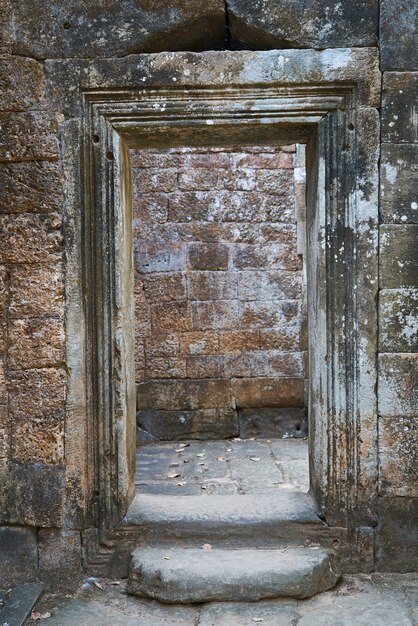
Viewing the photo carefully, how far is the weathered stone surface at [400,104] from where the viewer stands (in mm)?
3400

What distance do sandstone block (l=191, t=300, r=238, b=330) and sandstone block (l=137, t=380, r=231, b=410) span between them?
541mm

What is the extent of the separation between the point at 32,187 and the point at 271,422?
154 inches

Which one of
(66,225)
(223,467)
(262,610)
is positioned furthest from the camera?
(223,467)

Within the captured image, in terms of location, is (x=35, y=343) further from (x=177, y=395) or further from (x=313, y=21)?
(x=177, y=395)

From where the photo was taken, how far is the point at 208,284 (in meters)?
6.61

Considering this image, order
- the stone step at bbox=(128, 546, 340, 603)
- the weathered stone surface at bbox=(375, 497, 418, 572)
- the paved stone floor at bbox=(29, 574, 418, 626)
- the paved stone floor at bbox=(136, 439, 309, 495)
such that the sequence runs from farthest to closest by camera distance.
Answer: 1. the paved stone floor at bbox=(136, 439, 309, 495)
2. the weathered stone surface at bbox=(375, 497, 418, 572)
3. the stone step at bbox=(128, 546, 340, 603)
4. the paved stone floor at bbox=(29, 574, 418, 626)

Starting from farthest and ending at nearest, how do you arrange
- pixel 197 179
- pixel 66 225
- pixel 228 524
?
pixel 197 179
pixel 228 524
pixel 66 225

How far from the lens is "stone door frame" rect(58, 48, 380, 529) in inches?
135

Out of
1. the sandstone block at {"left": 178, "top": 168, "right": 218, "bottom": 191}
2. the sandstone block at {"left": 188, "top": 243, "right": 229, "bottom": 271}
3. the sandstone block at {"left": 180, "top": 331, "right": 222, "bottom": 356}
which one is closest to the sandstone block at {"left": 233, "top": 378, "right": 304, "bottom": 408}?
the sandstone block at {"left": 180, "top": 331, "right": 222, "bottom": 356}

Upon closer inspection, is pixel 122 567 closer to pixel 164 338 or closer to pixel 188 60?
pixel 188 60

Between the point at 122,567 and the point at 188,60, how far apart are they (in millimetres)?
2606

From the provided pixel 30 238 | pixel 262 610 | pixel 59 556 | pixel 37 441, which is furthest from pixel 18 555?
pixel 30 238

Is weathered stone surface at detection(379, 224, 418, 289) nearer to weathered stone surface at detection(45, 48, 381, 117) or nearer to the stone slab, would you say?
weathered stone surface at detection(45, 48, 381, 117)

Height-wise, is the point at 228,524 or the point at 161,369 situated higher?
the point at 161,369
